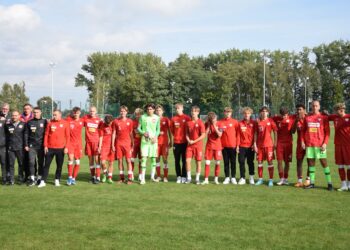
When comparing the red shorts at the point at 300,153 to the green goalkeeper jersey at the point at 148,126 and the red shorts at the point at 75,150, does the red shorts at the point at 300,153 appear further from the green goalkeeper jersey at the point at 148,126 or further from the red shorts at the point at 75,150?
the red shorts at the point at 75,150

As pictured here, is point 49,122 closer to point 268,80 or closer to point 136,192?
point 136,192

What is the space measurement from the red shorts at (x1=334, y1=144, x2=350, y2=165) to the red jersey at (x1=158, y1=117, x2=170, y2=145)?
4675 mm

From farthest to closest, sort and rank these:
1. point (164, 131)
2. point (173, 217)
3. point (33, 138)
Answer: point (164, 131) < point (33, 138) < point (173, 217)

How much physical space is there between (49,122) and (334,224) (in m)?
7.53

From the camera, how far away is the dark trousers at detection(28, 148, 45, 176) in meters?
10.6

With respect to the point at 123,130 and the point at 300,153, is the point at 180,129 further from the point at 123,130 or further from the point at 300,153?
the point at 300,153

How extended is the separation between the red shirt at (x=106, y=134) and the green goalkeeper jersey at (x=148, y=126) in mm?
919

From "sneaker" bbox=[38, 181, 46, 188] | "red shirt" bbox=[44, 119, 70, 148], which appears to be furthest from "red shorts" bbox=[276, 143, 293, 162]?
"sneaker" bbox=[38, 181, 46, 188]

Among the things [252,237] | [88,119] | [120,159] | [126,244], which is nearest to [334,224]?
[252,237]

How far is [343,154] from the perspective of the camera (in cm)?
972

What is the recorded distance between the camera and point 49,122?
10.6 metres

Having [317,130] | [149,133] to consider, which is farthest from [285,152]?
[149,133]

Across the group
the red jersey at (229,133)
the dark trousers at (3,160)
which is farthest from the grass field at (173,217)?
the red jersey at (229,133)

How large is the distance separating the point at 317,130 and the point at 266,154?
1.52m
